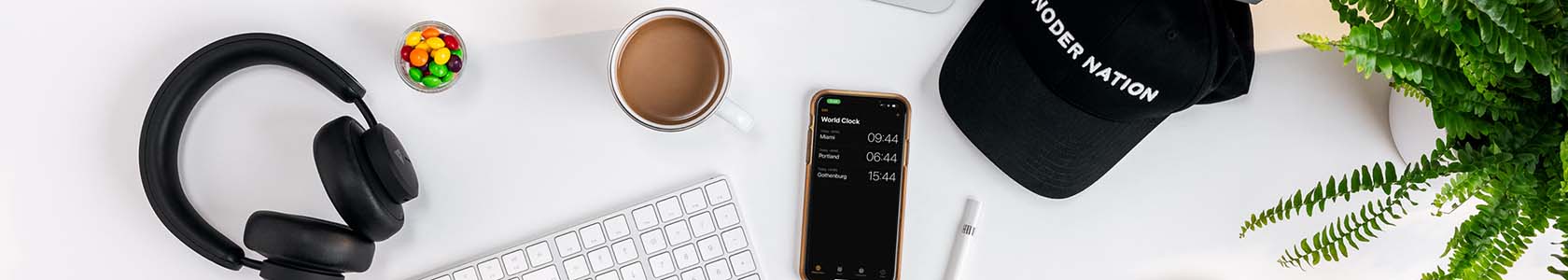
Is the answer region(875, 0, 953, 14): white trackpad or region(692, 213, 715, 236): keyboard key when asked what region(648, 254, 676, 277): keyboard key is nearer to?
region(692, 213, 715, 236): keyboard key

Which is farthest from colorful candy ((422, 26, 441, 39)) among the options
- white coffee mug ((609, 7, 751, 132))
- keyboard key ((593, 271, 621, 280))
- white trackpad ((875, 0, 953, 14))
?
white trackpad ((875, 0, 953, 14))

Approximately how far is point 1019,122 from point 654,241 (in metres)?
0.36

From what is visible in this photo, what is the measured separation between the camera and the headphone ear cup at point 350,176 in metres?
0.76

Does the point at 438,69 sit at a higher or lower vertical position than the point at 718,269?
higher

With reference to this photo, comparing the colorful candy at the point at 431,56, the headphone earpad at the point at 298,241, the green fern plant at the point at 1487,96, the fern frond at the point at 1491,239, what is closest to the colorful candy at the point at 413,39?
the colorful candy at the point at 431,56

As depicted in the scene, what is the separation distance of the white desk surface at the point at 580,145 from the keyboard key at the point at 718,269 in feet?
0.13

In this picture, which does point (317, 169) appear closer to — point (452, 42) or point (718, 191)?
point (452, 42)

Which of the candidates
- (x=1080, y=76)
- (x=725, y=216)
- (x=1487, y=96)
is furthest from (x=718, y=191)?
(x=1487, y=96)

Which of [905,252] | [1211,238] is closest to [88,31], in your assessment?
[905,252]

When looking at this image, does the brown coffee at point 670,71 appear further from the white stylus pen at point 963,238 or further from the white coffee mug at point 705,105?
the white stylus pen at point 963,238

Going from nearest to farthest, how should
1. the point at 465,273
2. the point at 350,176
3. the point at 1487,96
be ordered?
the point at 1487,96
the point at 350,176
the point at 465,273

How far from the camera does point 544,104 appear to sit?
867 mm

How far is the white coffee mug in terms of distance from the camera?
802 millimetres

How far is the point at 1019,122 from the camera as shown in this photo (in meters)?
0.87
